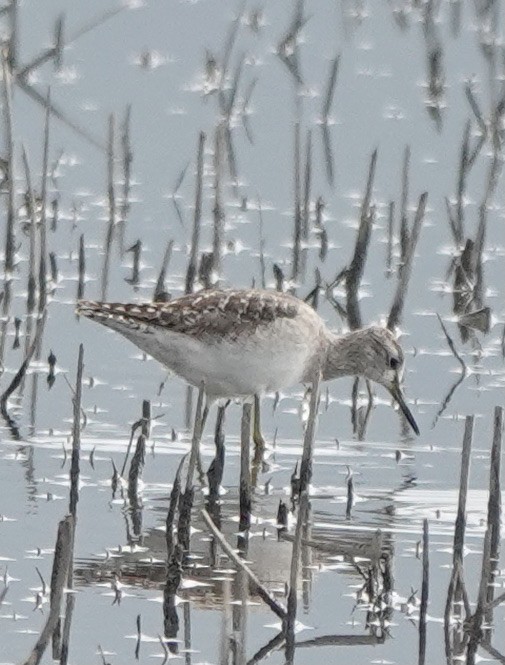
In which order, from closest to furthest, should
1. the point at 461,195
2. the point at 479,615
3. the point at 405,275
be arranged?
the point at 479,615
the point at 405,275
the point at 461,195

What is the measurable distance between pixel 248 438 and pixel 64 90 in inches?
343

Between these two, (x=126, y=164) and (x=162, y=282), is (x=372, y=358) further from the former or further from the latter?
(x=126, y=164)

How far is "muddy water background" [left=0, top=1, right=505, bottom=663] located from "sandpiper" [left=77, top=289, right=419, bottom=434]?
0.40 metres

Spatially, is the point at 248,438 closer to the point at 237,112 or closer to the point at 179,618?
the point at 179,618

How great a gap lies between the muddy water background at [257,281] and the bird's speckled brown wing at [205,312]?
0.62m

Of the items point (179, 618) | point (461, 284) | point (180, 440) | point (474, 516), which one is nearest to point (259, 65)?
point (461, 284)

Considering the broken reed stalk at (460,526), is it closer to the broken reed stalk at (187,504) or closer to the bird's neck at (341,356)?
the broken reed stalk at (187,504)

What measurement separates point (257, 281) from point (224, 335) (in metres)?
2.98

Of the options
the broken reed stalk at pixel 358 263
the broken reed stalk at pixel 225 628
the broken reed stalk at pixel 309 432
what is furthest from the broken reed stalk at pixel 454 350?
the broken reed stalk at pixel 225 628

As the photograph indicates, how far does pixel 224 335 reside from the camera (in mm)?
9883

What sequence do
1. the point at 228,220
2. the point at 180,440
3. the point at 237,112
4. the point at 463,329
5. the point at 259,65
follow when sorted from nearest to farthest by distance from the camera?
the point at 180,440 → the point at 463,329 → the point at 228,220 → the point at 237,112 → the point at 259,65

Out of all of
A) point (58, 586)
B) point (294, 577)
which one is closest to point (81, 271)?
point (294, 577)

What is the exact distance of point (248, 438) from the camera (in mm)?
8414

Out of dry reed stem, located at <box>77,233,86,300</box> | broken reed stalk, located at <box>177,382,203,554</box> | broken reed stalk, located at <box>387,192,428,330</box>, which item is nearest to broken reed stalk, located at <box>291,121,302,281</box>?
broken reed stalk, located at <box>387,192,428,330</box>
